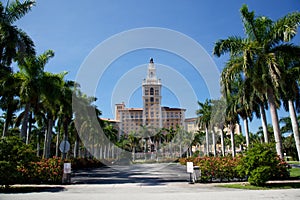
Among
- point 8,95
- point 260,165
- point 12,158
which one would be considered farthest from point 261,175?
point 8,95

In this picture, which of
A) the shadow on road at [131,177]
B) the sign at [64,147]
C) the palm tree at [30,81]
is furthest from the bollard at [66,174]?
the palm tree at [30,81]

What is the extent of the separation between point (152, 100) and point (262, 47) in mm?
67451

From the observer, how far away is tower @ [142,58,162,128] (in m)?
74.3

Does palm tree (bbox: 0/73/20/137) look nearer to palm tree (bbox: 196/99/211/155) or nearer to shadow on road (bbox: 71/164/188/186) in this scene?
shadow on road (bbox: 71/164/188/186)

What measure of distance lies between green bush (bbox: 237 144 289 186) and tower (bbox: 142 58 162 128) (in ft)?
189

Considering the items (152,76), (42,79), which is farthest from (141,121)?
(42,79)

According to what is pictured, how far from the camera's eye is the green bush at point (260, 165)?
38.8 ft

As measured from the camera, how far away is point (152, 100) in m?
83.4

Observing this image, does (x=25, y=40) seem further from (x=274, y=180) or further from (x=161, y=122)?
(x=161, y=122)

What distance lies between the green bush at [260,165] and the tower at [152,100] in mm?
57670

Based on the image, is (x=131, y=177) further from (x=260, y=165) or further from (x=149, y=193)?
(x=260, y=165)

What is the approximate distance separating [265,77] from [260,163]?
660cm

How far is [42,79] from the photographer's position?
2133cm

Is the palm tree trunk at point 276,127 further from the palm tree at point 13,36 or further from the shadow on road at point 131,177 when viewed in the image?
the palm tree at point 13,36
